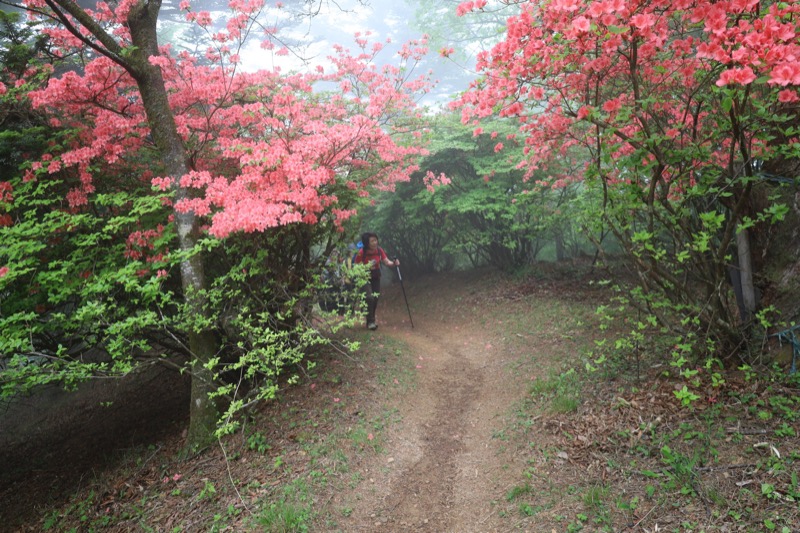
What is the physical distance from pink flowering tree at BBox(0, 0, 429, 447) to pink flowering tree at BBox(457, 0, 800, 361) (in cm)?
205

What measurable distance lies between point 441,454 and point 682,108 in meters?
4.22

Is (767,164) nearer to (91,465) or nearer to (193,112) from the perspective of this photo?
(193,112)

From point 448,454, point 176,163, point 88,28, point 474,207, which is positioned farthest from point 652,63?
point 474,207

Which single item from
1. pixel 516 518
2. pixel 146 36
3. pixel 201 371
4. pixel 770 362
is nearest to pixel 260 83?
pixel 146 36

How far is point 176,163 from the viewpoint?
16.4 ft

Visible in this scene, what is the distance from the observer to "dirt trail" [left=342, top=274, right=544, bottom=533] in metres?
3.57

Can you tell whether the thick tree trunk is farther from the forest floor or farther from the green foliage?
the green foliage

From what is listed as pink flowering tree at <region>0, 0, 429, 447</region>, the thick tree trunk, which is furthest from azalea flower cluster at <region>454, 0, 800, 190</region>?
the thick tree trunk

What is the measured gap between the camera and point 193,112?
5.82 m

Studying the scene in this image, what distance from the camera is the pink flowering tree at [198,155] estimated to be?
4.50m

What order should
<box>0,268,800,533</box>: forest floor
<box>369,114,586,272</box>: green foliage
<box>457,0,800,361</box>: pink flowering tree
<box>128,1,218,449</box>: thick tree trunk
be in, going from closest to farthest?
<box>457,0,800,361</box>: pink flowering tree → <box>0,268,800,533</box>: forest floor → <box>128,1,218,449</box>: thick tree trunk → <box>369,114,586,272</box>: green foliage

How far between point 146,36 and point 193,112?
1033mm

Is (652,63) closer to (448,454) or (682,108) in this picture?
(682,108)

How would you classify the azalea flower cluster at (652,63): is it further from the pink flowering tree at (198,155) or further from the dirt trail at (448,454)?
the dirt trail at (448,454)
